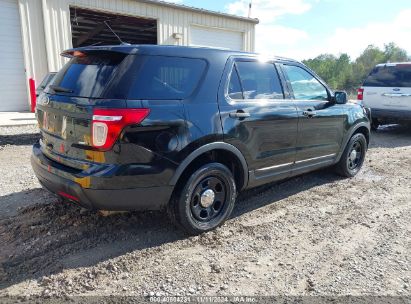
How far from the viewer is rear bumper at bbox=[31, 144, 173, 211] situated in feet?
9.62

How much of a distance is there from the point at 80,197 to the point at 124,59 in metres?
1.25

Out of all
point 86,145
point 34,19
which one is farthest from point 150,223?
point 34,19

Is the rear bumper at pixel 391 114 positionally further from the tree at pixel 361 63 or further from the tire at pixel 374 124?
the tree at pixel 361 63

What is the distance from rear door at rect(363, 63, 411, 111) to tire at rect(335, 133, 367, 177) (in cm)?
412

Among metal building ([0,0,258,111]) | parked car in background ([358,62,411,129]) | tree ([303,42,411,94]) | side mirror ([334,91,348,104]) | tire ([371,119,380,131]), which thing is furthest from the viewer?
tree ([303,42,411,94])

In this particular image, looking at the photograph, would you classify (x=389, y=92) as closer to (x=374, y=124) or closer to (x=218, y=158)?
(x=374, y=124)

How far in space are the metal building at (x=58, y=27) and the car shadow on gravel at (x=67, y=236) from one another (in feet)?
22.1

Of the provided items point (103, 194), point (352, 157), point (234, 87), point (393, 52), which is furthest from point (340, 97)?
point (393, 52)

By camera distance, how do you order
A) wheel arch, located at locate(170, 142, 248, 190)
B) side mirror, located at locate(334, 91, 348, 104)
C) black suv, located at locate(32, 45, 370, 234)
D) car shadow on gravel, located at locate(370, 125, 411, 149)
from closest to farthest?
black suv, located at locate(32, 45, 370, 234) → wheel arch, located at locate(170, 142, 248, 190) → side mirror, located at locate(334, 91, 348, 104) → car shadow on gravel, located at locate(370, 125, 411, 149)

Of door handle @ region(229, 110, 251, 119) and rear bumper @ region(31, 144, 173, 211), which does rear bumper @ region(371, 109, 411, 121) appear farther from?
rear bumper @ region(31, 144, 173, 211)

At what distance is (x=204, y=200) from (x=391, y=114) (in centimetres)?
756

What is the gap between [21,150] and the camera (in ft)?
22.7

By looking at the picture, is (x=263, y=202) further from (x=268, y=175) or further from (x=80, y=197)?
(x=80, y=197)

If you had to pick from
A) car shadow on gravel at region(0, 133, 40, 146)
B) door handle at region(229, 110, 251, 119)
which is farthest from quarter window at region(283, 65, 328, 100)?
car shadow on gravel at region(0, 133, 40, 146)
